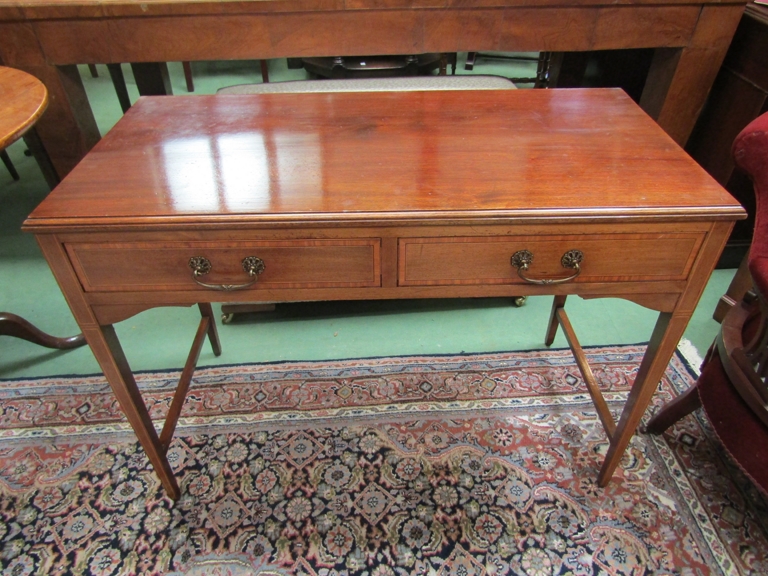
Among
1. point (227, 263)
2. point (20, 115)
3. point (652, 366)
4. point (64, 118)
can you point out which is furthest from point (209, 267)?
point (64, 118)

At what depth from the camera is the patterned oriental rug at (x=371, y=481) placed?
123 cm

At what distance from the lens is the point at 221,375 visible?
66.8 inches

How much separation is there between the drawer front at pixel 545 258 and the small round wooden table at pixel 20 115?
0.94m

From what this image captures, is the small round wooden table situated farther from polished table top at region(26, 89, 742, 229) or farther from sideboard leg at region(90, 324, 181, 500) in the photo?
sideboard leg at region(90, 324, 181, 500)

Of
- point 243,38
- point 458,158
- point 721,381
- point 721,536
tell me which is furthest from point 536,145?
point 243,38

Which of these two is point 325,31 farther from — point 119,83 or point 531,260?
point 119,83

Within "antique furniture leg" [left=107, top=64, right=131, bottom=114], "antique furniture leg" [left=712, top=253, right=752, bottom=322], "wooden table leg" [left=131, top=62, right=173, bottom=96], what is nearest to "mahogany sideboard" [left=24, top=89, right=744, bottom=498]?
"antique furniture leg" [left=712, top=253, right=752, bottom=322]

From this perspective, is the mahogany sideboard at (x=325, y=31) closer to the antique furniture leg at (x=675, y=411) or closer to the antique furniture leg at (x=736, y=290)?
the antique furniture leg at (x=736, y=290)

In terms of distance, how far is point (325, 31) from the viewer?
5.88ft

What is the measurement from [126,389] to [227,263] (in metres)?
0.43

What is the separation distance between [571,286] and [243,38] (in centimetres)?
149

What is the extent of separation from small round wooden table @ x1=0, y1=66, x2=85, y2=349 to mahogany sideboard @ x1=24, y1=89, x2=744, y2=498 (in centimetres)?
23

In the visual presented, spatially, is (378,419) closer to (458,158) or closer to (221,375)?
(221,375)

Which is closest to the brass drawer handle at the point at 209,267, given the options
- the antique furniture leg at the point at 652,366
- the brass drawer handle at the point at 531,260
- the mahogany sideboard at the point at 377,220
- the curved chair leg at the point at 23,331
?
the mahogany sideboard at the point at 377,220
